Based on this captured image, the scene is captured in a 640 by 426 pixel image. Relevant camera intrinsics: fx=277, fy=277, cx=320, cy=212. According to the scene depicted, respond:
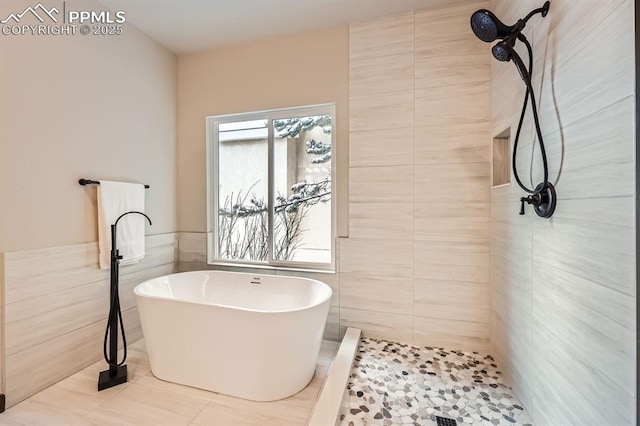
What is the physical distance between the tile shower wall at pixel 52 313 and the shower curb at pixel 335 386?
1759mm

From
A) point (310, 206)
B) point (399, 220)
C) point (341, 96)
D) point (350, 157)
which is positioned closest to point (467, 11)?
point (341, 96)

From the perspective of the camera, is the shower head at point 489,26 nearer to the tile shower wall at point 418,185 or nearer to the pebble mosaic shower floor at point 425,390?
the tile shower wall at point 418,185

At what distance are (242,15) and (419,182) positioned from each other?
1968 millimetres

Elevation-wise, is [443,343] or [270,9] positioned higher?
[270,9]

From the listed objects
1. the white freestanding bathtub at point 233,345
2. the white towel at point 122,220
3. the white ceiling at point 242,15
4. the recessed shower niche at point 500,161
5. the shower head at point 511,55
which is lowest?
the white freestanding bathtub at point 233,345

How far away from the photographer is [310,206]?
2586 millimetres

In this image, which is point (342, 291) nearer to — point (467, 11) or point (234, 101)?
point (234, 101)

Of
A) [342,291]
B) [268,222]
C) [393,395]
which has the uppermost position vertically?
[268,222]

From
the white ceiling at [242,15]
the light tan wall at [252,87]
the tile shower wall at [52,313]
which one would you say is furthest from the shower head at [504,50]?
the tile shower wall at [52,313]

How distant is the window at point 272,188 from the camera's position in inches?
100

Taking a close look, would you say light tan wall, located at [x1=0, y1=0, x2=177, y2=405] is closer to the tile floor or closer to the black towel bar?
the black towel bar

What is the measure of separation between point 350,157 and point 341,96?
538 mm

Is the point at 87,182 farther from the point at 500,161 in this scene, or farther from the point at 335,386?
the point at 500,161

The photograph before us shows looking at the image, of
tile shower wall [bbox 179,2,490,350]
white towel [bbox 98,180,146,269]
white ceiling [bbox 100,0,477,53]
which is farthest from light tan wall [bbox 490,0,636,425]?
white towel [bbox 98,180,146,269]
